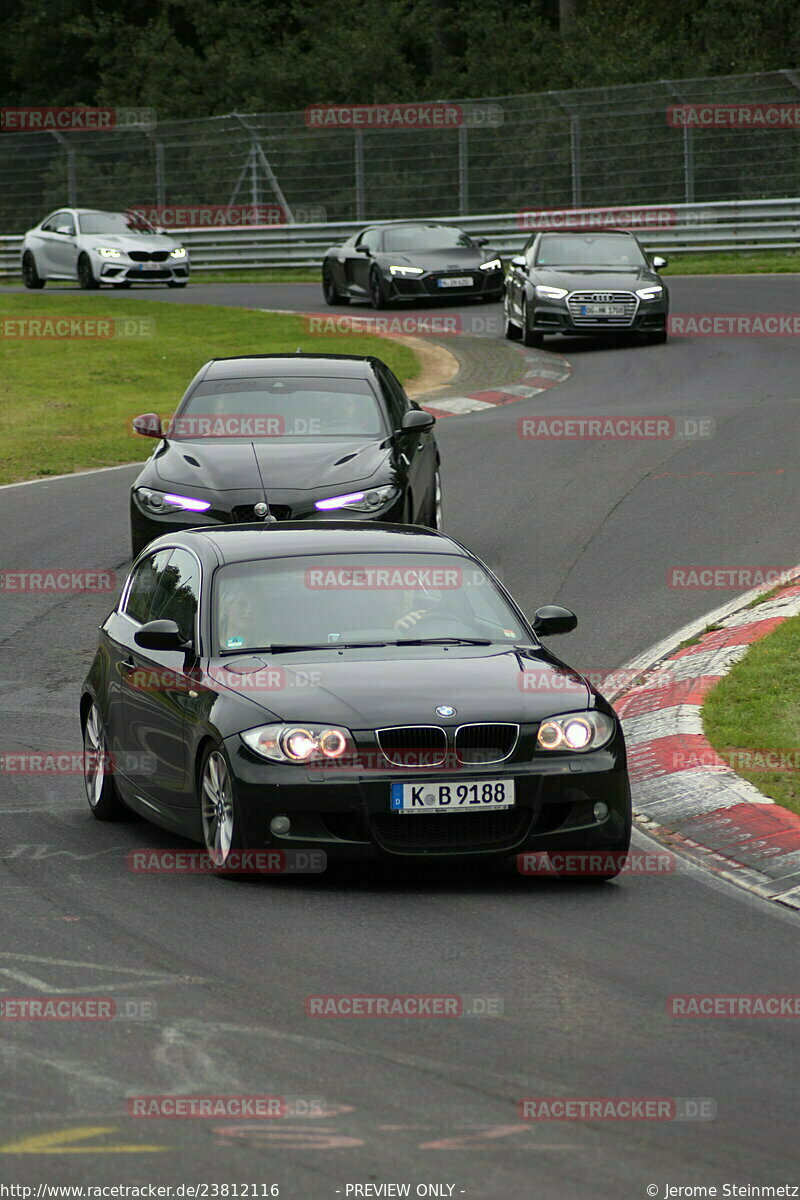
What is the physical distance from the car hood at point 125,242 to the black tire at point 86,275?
31 cm

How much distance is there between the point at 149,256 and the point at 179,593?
101ft

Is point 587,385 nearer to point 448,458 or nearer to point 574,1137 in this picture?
point 448,458

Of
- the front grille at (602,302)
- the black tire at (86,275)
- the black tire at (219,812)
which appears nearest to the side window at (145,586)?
the black tire at (219,812)

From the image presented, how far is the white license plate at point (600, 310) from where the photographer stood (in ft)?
89.5

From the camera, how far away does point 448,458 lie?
1955 cm

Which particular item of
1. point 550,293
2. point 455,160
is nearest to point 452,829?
point 550,293

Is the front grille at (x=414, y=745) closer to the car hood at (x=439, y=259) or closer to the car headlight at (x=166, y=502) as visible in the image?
the car headlight at (x=166, y=502)

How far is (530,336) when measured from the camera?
93.2ft

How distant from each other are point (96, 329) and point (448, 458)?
47.7ft

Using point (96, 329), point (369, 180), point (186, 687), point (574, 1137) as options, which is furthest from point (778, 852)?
point (369, 180)

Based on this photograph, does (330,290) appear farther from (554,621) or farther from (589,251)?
(554,621)

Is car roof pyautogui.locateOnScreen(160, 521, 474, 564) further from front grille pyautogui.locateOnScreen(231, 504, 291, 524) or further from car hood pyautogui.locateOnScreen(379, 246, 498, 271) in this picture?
car hood pyautogui.locateOnScreen(379, 246, 498, 271)

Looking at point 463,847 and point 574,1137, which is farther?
point 463,847

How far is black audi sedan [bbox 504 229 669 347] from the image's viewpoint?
2727cm
